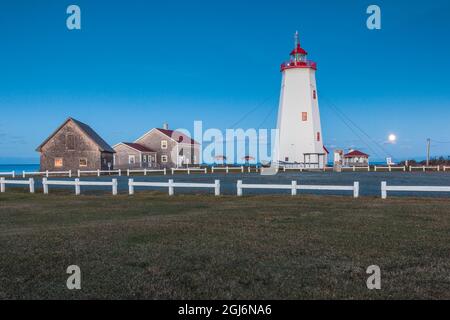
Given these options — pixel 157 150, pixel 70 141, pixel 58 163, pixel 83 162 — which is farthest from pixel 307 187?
pixel 157 150

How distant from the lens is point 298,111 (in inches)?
2009

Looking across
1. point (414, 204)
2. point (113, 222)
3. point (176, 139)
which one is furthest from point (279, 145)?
point (113, 222)

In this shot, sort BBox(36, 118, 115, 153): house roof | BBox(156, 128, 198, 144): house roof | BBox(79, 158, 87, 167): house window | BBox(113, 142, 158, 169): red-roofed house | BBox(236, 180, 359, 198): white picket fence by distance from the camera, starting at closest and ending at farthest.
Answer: BBox(236, 180, 359, 198): white picket fence < BBox(36, 118, 115, 153): house roof < BBox(79, 158, 87, 167): house window < BBox(113, 142, 158, 169): red-roofed house < BBox(156, 128, 198, 144): house roof

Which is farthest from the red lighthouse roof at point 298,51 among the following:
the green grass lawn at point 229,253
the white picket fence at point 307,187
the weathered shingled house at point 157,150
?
the green grass lawn at point 229,253

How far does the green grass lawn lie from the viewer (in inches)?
233

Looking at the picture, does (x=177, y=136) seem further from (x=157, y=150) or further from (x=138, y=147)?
(x=138, y=147)

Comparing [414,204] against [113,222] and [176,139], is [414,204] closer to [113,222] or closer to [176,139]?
[113,222]

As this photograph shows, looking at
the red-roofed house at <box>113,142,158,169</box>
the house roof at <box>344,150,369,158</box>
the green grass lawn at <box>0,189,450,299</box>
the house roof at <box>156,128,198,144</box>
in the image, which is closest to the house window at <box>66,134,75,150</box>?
the red-roofed house at <box>113,142,158,169</box>

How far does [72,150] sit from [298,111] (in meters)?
27.4

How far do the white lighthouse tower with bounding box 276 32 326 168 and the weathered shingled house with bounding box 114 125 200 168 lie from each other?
61.0 ft

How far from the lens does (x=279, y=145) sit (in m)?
52.5

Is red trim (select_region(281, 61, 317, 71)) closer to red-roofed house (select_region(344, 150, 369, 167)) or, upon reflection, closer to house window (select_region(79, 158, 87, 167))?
house window (select_region(79, 158, 87, 167))

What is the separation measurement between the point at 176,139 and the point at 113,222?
53.1 m

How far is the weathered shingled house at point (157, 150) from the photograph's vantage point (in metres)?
60.8
